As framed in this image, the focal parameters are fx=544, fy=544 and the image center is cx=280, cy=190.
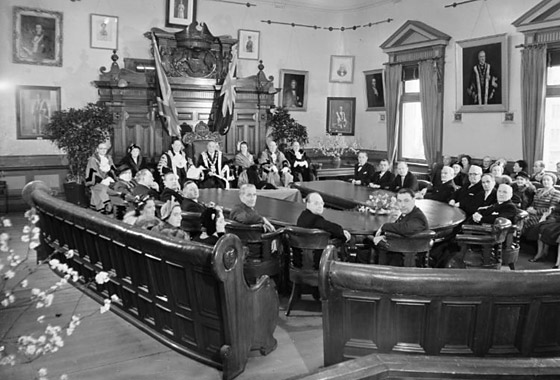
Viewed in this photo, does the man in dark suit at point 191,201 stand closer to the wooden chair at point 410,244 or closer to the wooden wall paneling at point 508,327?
the wooden chair at point 410,244

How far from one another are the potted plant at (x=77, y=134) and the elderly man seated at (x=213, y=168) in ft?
6.21

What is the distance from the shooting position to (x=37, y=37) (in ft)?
32.5

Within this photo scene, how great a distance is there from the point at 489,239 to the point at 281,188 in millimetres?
4489

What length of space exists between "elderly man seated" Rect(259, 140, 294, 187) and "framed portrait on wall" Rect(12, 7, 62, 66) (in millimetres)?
4275

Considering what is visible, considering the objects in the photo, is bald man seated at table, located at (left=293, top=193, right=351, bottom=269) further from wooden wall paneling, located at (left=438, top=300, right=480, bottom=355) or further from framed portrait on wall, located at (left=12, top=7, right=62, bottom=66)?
framed portrait on wall, located at (left=12, top=7, right=62, bottom=66)

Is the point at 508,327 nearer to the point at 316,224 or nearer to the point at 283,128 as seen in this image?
the point at 316,224

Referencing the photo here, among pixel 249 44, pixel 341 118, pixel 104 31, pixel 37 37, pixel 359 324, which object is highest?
pixel 249 44

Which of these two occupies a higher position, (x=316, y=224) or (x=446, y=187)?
(x=446, y=187)

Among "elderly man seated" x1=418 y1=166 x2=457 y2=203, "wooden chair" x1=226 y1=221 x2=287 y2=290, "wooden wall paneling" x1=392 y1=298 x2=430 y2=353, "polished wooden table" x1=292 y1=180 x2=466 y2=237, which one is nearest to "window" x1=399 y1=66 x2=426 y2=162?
"polished wooden table" x1=292 y1=180 x2=466 y2=237

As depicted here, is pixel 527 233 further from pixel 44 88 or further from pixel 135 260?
pixel 44 88

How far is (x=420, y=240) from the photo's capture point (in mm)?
4609

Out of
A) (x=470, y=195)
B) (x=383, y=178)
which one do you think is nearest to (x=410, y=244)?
(x=470, y=195)

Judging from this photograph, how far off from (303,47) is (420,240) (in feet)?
30.2

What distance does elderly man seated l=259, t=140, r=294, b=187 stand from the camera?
1029 centimetres
